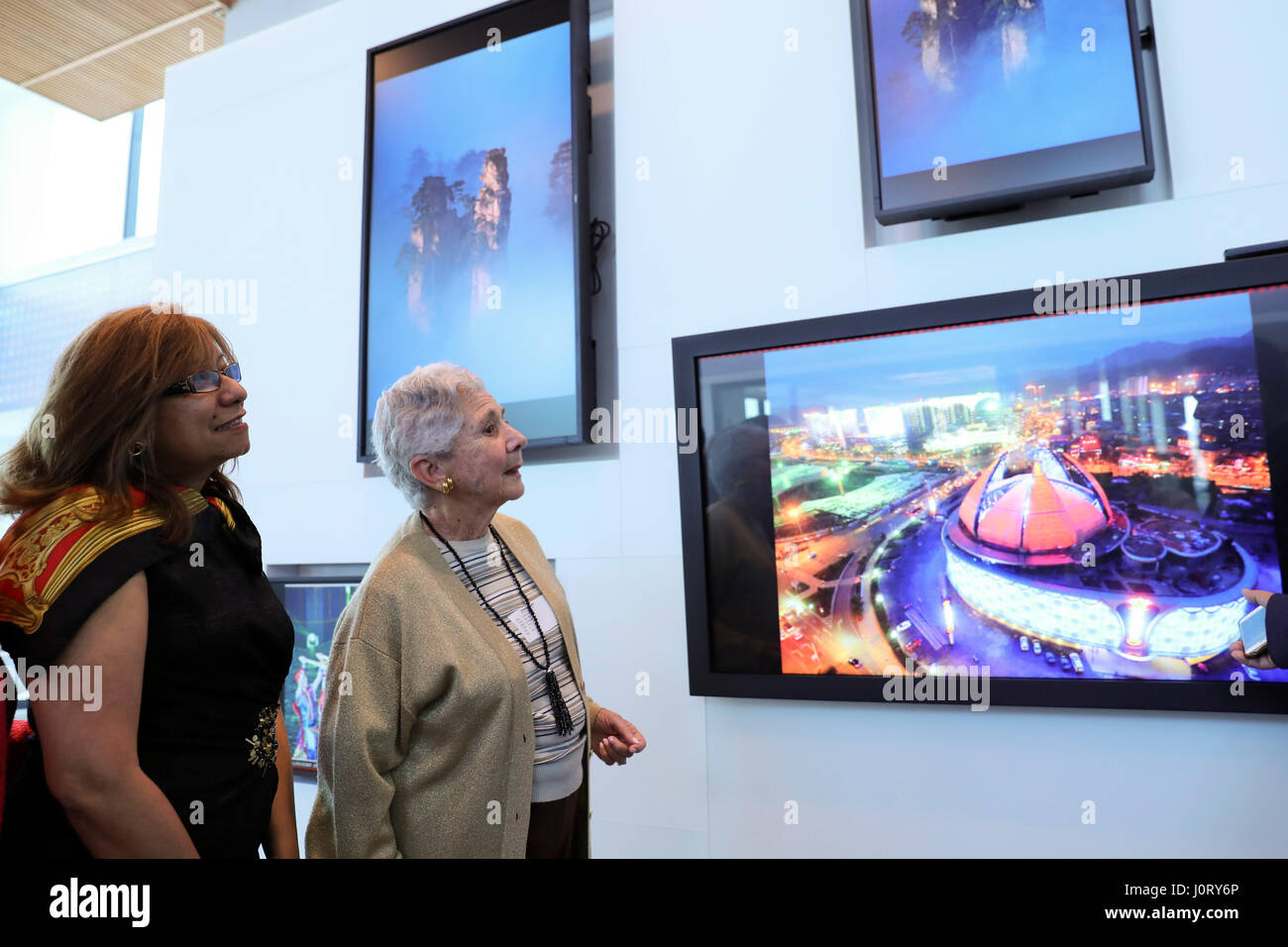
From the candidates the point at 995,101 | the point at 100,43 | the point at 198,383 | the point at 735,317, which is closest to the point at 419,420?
the point at 198,383

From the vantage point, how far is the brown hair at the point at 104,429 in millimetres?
1135

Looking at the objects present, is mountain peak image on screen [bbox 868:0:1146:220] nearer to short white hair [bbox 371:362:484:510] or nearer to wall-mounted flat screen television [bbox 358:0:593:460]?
wall-mounted flat screen television [bbox 358:0:593:460]

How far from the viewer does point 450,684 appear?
4.83 feet

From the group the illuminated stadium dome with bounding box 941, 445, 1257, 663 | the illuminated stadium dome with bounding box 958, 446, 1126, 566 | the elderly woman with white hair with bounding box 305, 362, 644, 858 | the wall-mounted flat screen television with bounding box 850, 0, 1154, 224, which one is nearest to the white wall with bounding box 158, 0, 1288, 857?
the wall-mounted flat screen television with bounding box 850, 0, 1154, 224

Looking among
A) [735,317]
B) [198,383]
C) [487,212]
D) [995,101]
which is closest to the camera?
[198,383]

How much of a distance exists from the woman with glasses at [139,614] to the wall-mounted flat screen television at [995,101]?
67.1 inches

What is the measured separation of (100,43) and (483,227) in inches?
106

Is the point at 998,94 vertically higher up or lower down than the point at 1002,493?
higher up

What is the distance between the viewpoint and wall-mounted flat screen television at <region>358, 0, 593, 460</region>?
8.38ft

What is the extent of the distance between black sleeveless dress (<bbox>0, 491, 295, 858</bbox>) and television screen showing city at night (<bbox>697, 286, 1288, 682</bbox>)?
124 cm

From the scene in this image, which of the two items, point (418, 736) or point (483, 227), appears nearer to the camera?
point (418, 736)

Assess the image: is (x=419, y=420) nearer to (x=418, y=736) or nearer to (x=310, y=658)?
(x=418, y=736)

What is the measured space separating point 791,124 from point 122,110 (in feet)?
13.5
